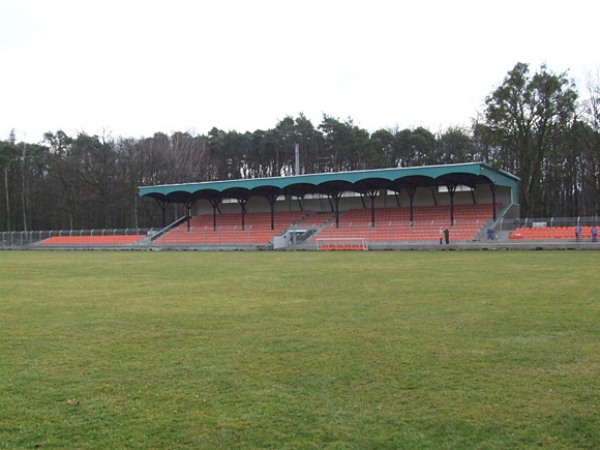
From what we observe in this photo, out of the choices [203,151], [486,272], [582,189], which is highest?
[203,151]

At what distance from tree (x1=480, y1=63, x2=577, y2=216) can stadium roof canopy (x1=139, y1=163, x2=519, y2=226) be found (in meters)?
3.49

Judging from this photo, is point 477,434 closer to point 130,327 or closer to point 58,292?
point 130,327

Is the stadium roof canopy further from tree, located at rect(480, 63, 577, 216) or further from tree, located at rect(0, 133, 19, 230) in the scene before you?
tree, located at rect(0, 133, 19, 230)

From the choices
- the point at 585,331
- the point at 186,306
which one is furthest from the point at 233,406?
the point at 186,306

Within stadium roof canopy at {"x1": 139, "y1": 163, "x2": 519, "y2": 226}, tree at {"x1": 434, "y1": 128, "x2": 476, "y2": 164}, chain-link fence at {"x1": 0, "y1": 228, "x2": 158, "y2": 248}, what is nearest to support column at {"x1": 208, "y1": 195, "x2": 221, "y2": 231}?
stadium roof canopy at {"x1": 139, "y1": 163, "x2": 519, "y2": 226}

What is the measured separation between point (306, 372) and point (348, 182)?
39.9 meters

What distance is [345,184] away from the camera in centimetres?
4744

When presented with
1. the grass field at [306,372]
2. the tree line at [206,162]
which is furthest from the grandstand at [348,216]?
the grass field at [306,372]

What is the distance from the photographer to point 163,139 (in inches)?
2859

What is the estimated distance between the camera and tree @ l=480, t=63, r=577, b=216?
46.8 metres

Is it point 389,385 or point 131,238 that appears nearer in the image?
point 389,385

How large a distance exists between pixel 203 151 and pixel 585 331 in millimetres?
67728

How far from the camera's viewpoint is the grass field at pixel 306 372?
14.6 feet

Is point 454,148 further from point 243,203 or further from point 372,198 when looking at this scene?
point 243,203
